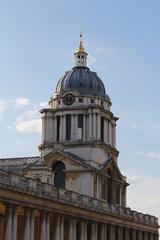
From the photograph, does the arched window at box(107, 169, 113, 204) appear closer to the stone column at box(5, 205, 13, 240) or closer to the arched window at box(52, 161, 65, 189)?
the arched window at box(52, 161, 65, 189)

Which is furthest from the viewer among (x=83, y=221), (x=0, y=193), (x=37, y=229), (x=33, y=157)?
(x=33, y=157)

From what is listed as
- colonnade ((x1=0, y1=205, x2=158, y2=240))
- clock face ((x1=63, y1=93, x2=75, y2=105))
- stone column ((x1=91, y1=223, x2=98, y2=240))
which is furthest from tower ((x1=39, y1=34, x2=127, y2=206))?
stone column ((x1=91, y1=223, x2=98, y2=240))

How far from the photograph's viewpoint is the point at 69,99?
384 ft

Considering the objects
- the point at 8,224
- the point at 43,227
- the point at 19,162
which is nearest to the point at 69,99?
the point at 19,162

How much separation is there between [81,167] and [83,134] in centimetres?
851

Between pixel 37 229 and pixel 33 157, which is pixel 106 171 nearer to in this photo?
pixel 33 157

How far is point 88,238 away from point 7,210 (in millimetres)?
26204

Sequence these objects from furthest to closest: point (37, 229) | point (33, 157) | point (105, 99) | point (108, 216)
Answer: point (105, 99)
point (33, 157)
point (108, 216)
point (37, 229)

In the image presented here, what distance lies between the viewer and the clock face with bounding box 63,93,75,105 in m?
117

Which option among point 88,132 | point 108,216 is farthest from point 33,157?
point 108,216

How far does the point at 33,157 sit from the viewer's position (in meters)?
112

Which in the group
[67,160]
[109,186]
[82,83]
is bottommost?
[109,186]

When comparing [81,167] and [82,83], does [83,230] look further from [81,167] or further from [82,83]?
[82,83]

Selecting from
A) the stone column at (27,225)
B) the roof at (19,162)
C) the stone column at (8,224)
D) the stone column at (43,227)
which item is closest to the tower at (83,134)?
the roof at (19,162)
